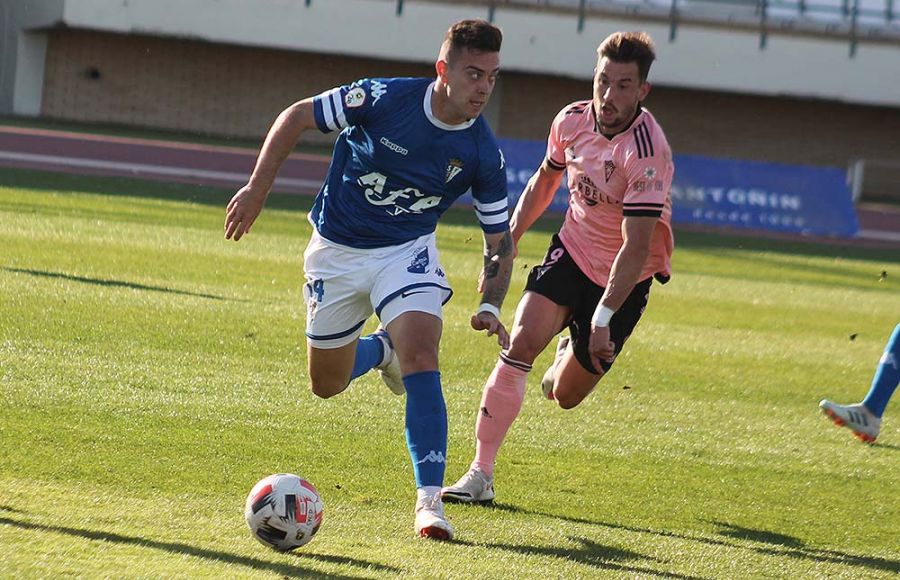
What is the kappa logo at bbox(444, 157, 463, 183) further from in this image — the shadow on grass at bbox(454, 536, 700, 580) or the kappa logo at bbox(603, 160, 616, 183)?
the shadow on grass at bbox(454, 536, 700, 580)

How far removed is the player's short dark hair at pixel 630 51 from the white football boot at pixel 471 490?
6.40ft

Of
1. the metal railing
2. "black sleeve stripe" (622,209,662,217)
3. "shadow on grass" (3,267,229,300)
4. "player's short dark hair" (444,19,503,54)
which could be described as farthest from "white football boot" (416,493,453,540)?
the metal railing

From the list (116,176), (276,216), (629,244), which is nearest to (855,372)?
(629,244)

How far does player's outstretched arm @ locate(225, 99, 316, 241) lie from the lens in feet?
18.0

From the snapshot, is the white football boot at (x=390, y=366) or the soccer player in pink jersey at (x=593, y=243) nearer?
the soccer player in pink jersey at (x=593, y=243)

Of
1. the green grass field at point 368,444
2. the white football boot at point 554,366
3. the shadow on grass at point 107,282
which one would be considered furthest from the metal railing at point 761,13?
the white football boot at point 554,366

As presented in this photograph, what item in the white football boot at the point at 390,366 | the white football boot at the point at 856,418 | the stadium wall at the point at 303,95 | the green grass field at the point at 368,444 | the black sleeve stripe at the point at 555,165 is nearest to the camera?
the green grass field at the point at 368,444

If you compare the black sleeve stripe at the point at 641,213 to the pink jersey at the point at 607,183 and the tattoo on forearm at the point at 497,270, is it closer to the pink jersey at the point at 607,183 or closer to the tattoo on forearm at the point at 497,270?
the pink jersey at the point at 607,183

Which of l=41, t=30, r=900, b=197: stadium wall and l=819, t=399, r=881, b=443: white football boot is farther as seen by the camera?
l=41, t=30, r=900, b=197: stadium wall

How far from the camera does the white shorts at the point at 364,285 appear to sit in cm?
587

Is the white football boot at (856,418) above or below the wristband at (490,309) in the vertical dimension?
below

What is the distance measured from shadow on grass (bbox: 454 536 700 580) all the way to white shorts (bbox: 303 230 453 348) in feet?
3.48

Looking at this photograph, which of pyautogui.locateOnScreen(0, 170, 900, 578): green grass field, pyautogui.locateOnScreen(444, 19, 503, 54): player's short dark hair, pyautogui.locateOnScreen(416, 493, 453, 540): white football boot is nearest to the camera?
pyautogui.locateOnScreen(0, 170, 900, 578): green grass field

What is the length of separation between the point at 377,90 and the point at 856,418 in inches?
130
